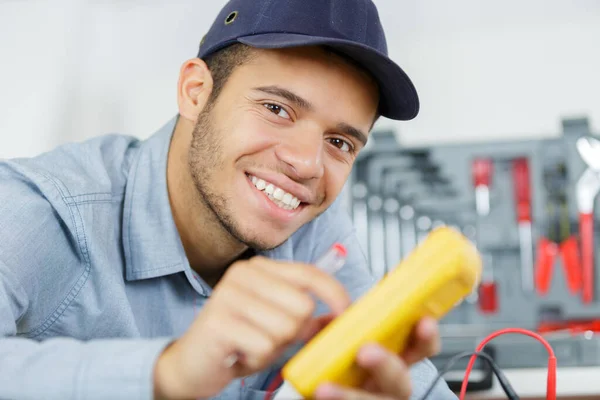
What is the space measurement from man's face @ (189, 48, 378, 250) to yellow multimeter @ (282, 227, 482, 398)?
0.46m

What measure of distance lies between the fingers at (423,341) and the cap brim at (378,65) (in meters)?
0.49

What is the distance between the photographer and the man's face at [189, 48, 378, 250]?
0.92 meters

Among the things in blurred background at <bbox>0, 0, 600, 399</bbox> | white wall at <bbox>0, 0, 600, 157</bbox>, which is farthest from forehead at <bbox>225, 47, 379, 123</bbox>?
white wall at <bbox>0, 0, 600, 157</bbox>

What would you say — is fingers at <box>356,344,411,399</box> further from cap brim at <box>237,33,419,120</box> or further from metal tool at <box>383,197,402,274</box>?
metal tool at <box>383,197,402,274</box>

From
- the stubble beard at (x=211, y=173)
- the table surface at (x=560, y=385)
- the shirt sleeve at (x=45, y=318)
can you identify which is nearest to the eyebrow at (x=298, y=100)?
the stubble beard at (x=211, y=173)

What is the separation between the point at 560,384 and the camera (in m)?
1.28

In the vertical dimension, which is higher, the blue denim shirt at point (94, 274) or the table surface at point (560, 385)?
the blue denim shirt at point (94, 274)

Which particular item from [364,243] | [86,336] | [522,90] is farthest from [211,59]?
[522,90]

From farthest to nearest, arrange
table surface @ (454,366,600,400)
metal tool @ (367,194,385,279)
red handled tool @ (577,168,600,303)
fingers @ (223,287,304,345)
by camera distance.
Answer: metal tool @ (367,194,385,279) < red handled tool @ (577,168,600,303) < table surface @ (454,366,600,400) < fingers @ (223,287,304,345)

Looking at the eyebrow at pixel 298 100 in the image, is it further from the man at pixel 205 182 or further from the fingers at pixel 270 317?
the fingers at pixel 270 317

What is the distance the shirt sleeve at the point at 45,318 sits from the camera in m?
0.50

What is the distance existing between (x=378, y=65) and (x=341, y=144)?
15 cm

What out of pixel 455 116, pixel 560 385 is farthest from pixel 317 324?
pixel 455 116

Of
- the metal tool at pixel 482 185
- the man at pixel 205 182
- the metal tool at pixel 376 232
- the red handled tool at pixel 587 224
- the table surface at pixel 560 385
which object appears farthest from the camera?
the metal tool at pixel 376 232
